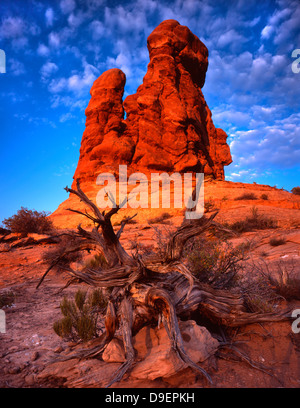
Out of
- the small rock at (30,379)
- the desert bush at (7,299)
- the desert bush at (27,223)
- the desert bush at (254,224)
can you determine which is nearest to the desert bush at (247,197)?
the desert bush at (254,224)

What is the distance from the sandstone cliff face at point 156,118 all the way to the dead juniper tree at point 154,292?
27.9m

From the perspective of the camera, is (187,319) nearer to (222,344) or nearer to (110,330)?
(222,344)

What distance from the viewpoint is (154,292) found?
2.45m

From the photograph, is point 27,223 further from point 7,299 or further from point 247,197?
point 247,197

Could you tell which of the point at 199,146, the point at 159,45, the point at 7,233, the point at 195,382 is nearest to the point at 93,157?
the point at 199,146

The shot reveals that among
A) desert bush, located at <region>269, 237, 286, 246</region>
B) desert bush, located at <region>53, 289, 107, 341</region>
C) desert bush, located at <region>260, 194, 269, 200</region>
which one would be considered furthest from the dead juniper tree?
desert bush, located at <region>260, 194, 269, 200</region>

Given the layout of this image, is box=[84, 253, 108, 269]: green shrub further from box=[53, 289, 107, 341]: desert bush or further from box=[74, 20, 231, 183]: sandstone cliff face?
box=[74, 20, 231, 183]: sandstone cliff face

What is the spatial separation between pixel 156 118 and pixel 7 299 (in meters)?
31.8

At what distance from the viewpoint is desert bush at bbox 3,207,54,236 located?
11484 millimetres

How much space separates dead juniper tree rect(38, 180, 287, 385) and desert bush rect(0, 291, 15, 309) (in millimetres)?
2850

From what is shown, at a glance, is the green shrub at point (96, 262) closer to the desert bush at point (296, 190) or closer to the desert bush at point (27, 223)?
the desert bush at point (27, 223)

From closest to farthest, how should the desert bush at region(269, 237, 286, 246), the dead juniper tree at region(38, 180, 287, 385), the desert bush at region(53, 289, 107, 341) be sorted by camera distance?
the dead juniper tree at region(38, 180, 287, 385), the desert bush at region(53, 289, 107, 341), the desert bush at region(269, 237, 286, 246)

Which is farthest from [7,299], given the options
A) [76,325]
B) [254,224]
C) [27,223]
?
[254,224]

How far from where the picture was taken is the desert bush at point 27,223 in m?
11.5
